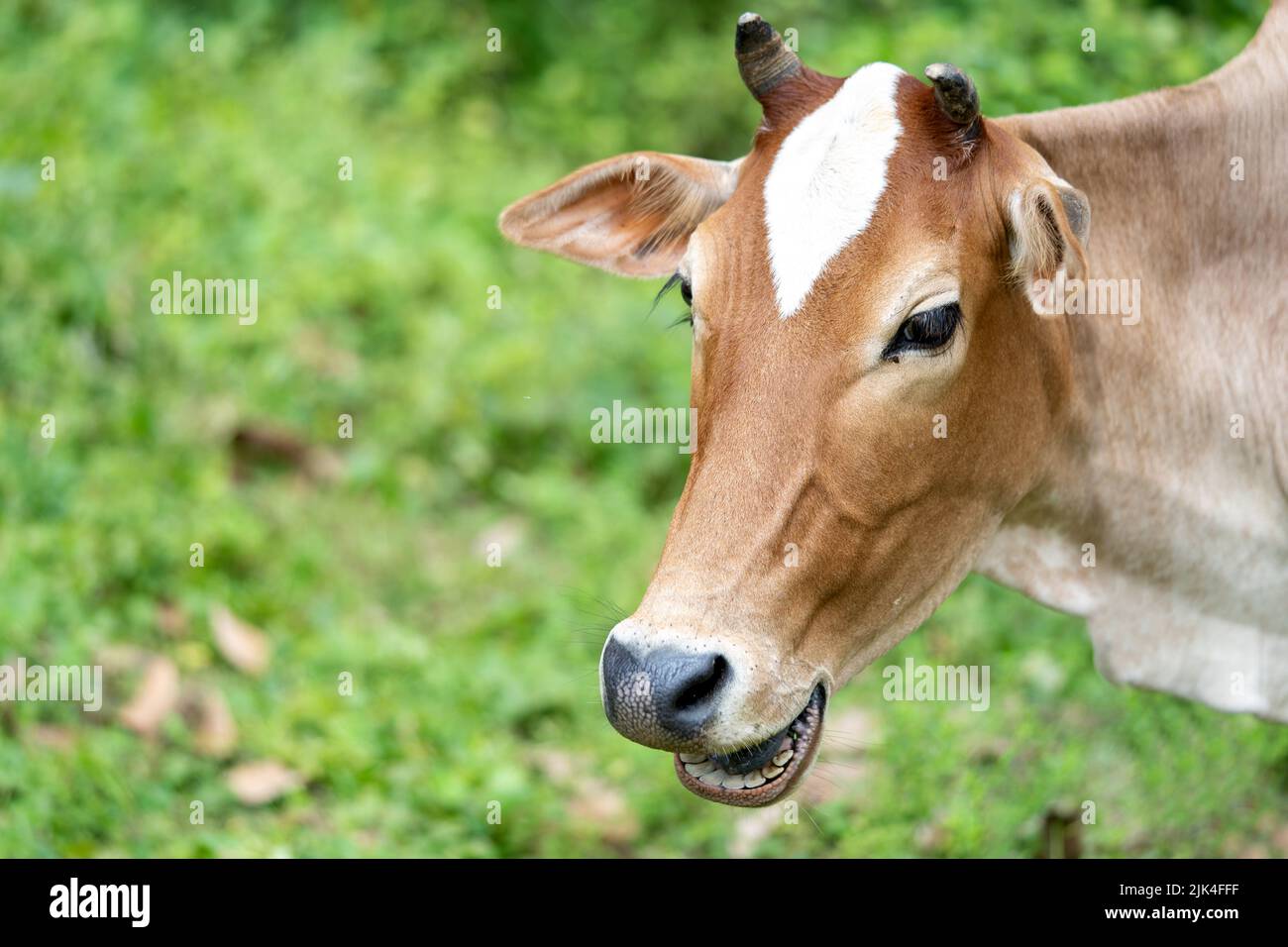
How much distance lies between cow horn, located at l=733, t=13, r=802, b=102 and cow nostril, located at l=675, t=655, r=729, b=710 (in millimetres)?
1440

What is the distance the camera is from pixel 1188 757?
496 centimetres

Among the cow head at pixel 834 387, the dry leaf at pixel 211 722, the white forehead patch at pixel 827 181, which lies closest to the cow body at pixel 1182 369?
the cow head at pixel 834 387

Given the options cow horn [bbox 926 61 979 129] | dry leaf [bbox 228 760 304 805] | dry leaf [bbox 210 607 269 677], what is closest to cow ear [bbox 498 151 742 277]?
cow horn [bbox 926 61 979 129]

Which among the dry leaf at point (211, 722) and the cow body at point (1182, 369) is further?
the dry leaf at point (211, 722)

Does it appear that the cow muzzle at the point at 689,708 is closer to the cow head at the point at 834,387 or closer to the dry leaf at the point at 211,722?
the cow head at the point at 834,387

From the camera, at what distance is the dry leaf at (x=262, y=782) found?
197 inches

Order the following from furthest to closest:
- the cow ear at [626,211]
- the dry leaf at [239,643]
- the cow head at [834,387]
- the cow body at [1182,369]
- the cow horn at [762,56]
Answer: the dry leaf at [239,643], the cow ear at [626,211], the cow body at [1182,369], the cow horn at [762,56], the cow head at [834,387]

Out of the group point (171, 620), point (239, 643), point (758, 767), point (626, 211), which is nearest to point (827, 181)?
point (626, 211)

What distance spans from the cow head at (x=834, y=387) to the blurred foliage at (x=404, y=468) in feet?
2.37

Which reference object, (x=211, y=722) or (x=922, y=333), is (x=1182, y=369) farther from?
(x=211, y=722)

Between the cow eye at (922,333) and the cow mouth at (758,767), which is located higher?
the cow eye at (922,333)

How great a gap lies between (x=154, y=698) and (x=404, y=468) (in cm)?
201

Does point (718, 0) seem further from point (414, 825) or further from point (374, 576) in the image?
point (414, 825)

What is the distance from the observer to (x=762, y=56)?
142 inches
